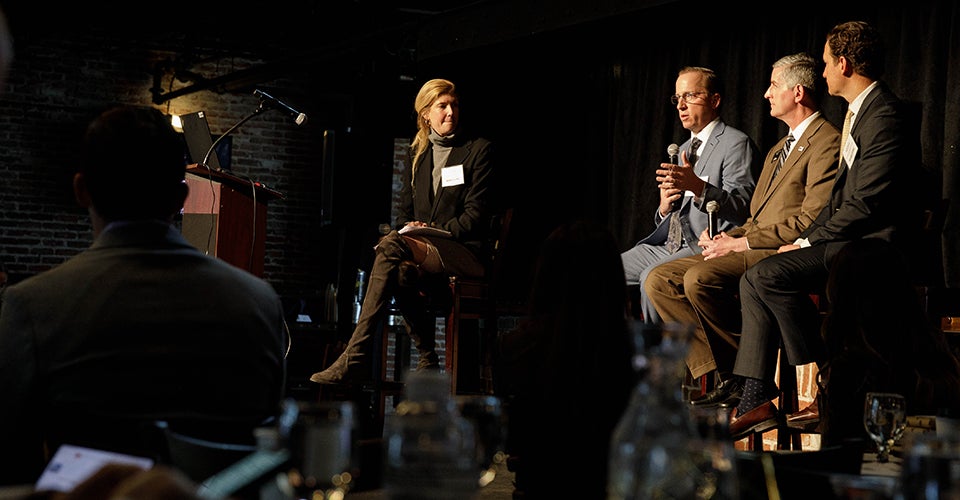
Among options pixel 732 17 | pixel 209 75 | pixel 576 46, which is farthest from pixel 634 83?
pixel 209 75

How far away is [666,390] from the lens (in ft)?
3.25

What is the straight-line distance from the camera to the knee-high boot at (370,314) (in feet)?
14.1

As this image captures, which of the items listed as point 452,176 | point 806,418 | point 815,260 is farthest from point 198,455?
point 452,176

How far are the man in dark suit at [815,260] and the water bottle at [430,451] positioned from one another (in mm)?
2748

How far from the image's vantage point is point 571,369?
176 centimetres

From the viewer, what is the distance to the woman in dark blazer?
176 inches

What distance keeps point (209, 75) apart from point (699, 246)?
6756 mm

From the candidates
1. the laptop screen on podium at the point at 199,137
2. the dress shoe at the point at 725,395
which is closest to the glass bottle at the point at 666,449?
the dress shoe at the point at 725,395

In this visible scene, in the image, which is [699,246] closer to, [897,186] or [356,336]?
[897,186]

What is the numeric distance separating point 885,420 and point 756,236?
193 cm

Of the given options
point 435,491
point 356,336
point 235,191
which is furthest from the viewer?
point 235,191

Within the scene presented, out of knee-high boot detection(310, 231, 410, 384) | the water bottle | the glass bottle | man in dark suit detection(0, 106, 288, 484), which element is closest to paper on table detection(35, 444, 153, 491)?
man in dark suit detection(0, 106, 288, 484)

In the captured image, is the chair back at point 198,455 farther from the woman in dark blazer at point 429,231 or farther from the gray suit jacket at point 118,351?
the woman in dark blazer at point 429,231

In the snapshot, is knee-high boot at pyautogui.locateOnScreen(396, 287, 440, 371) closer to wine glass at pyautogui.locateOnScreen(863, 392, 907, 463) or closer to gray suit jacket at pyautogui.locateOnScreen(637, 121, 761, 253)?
gray suit jacket at pyautogui.locateOnScreen(637, 121, 761, 253)
